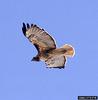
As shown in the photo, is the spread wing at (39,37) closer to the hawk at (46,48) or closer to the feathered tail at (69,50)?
the hawk at (46,48)

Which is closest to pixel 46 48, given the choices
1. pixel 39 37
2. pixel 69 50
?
pixel 39 37

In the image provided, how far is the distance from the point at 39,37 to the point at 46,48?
1.07m

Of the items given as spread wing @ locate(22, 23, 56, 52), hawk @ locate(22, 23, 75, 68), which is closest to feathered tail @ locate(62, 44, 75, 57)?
hawk @ locate(22, 23, 75, 68)

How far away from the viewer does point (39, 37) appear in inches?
1505

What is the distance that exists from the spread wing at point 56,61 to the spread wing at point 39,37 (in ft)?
3.77

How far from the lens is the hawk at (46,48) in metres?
37.2

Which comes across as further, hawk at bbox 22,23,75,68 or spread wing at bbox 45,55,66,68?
spread wing at bbox 45,55,66,68

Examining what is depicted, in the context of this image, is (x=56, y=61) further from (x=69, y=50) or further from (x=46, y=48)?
(x=69, y=50)

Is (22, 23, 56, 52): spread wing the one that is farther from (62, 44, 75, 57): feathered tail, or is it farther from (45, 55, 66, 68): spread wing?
(45, 55, 66, 68): spread wing

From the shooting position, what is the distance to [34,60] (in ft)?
126

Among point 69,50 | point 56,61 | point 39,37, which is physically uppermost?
point 39,37

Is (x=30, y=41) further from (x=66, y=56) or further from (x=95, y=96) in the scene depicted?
(x=95, y=96)

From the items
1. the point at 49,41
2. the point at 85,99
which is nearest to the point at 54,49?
the point at 49,41

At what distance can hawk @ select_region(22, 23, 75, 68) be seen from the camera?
37188 millimetres
